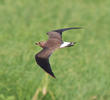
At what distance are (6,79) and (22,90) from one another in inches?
9.3

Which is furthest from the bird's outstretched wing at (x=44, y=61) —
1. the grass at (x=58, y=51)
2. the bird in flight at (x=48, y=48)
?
the grass at (x=58, y=51)

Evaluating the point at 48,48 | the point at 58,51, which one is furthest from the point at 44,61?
the point at 58,51

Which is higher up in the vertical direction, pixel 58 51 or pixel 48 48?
pixel 48 48

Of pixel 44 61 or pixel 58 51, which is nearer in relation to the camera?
pixel 44 61

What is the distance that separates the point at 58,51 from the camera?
5.35 m

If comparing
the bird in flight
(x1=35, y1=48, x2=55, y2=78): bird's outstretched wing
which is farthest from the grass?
(x1=35, y1=48, x2=55, y2=78): bird's outstretched wing

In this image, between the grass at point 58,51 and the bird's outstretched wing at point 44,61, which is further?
the grass at point 58,51

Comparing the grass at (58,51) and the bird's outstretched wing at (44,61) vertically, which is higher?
the bird's outstretched wing at (44,61)

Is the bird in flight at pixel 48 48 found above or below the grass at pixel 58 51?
above

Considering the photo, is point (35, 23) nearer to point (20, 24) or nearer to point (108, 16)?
point (20, 24)

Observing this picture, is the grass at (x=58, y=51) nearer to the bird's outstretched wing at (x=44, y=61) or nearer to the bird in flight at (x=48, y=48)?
the bird in flight at (x=48, y=48)

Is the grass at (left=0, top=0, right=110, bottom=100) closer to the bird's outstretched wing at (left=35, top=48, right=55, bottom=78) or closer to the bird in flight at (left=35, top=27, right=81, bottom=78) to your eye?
the bird in flight at (left=35, top=27, right=81, bottom=78)

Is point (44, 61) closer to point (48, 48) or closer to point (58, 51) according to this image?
point (48, 48)

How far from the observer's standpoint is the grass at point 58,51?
159 inches
